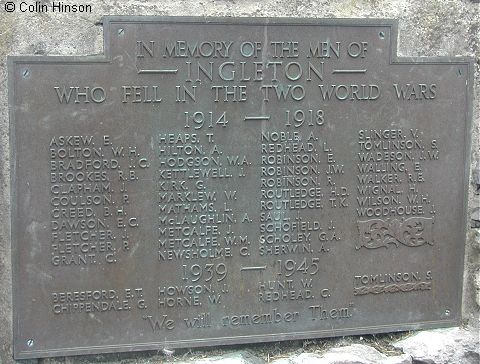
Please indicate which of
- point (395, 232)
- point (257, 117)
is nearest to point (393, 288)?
point (395, 232)

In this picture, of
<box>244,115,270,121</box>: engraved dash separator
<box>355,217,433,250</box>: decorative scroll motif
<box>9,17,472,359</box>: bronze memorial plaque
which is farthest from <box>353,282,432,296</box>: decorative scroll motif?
<box>244,115,270,121</box>: engraved dash separator

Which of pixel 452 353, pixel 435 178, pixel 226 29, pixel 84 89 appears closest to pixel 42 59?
pixel 84 89

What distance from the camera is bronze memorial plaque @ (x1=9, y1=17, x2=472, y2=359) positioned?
9.39 feet

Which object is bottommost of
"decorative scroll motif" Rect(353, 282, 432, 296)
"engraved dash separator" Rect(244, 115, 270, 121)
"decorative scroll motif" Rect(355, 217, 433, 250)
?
"decorative scroll motif" Rect(353, 282, 432, 296)

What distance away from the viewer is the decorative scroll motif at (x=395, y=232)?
3.16 meters

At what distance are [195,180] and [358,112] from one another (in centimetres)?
93

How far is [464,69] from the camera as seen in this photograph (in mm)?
3176

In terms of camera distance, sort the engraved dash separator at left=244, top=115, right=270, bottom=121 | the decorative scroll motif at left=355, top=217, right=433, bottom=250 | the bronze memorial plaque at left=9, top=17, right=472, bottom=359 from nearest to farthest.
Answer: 1. the bronze memorial plaque at left=9, top=17, right=472, bottom=359
2. the engraved dash separator at left=244, top=115, right=270, bottom=121
3. the decorative scroll motif at left=355, top=217, right=433, bottom=250

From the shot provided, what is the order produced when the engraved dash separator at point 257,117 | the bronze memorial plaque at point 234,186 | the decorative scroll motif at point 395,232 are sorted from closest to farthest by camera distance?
the bronze memorial plaque at point 234,186 < the engraved dash separator at point 257,117 < the decorative scroll motif at point 395,232

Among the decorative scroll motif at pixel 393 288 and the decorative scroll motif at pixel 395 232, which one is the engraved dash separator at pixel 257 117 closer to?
the decorative scroll motif at pixel 395 232

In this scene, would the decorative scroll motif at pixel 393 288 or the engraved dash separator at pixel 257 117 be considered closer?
the engraved dash separator at pixel 257 117

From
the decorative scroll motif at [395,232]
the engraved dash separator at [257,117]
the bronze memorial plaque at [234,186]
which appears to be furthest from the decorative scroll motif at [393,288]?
the engraved dash separator at [257,117]

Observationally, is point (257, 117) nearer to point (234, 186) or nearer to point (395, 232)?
point (234, 186)

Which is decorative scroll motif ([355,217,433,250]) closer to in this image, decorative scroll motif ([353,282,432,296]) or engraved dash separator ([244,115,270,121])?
decorative scroll motif ([353,282,432,296])
